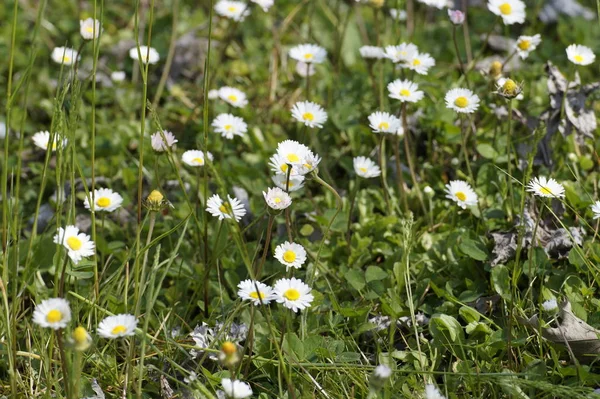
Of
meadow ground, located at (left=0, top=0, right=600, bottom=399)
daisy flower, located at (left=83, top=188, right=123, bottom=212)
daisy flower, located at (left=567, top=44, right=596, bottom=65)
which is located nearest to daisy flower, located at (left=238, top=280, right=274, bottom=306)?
meadow ground, located at (left=0, top=0, right=600, bottom=399)

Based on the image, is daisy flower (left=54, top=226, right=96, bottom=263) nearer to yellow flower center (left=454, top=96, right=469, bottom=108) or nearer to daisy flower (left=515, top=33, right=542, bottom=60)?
yellow flower center (left=454, top=96, right=469, bottom=108)

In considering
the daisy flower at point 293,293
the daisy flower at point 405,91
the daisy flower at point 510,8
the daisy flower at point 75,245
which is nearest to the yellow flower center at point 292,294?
the daisy flower at point 293,293

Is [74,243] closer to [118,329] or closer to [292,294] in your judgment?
[118,329]

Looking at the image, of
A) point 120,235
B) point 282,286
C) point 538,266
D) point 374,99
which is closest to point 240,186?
point 120,235

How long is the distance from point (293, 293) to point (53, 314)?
0.57 meters

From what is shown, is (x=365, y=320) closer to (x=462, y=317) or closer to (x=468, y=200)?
(x=462, y=317)

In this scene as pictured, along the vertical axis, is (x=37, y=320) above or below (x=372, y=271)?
above

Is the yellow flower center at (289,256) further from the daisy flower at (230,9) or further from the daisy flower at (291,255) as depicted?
the daisy flower at (230,9)

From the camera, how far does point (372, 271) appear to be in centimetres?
216

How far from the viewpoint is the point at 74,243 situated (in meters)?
1.83

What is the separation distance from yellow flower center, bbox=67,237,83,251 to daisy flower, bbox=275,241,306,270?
0.48 metres

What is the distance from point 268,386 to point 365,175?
700 millimetres

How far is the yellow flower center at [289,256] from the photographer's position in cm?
189

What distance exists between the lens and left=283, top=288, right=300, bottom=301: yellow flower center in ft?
5.94
